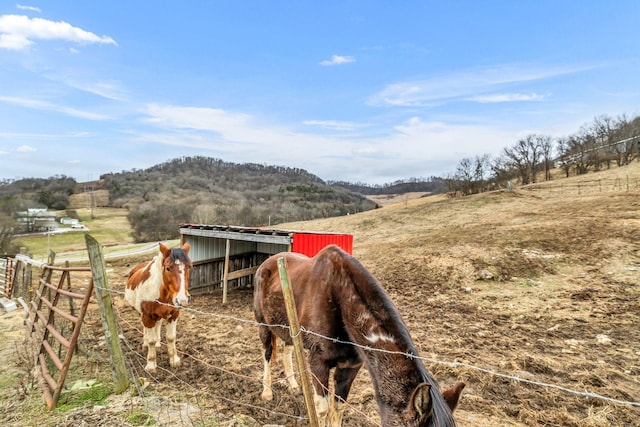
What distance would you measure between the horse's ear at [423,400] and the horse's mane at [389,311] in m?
0.02

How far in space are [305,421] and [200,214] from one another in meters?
40.5

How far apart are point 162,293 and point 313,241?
4.59 m

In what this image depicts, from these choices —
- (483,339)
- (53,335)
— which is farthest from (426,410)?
(483,339)

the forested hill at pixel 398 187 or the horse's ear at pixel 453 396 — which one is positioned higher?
the forested hill at pixel 398 187

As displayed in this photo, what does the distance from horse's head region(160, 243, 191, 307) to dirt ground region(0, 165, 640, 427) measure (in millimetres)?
775

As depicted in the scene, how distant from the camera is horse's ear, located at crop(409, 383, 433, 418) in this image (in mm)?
1686

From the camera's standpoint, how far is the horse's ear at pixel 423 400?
1.69 m

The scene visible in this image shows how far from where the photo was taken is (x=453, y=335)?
20.7 feet

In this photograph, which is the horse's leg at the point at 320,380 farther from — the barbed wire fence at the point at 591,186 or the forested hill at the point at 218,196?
the barbed wire fence at the point at 591,186

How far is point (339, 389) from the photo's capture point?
3207 mm

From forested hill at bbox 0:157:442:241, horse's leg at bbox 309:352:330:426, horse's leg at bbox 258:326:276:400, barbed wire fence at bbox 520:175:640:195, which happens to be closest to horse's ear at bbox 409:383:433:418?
horse's leg at bbox 309:352:330:426

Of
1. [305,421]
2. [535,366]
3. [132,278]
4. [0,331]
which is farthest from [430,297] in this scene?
[0,331]

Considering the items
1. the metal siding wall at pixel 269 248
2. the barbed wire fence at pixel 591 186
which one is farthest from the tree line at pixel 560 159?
the metal siding wall at pixel 269 248

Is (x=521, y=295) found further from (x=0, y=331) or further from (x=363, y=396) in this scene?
(x=0, y=331)
